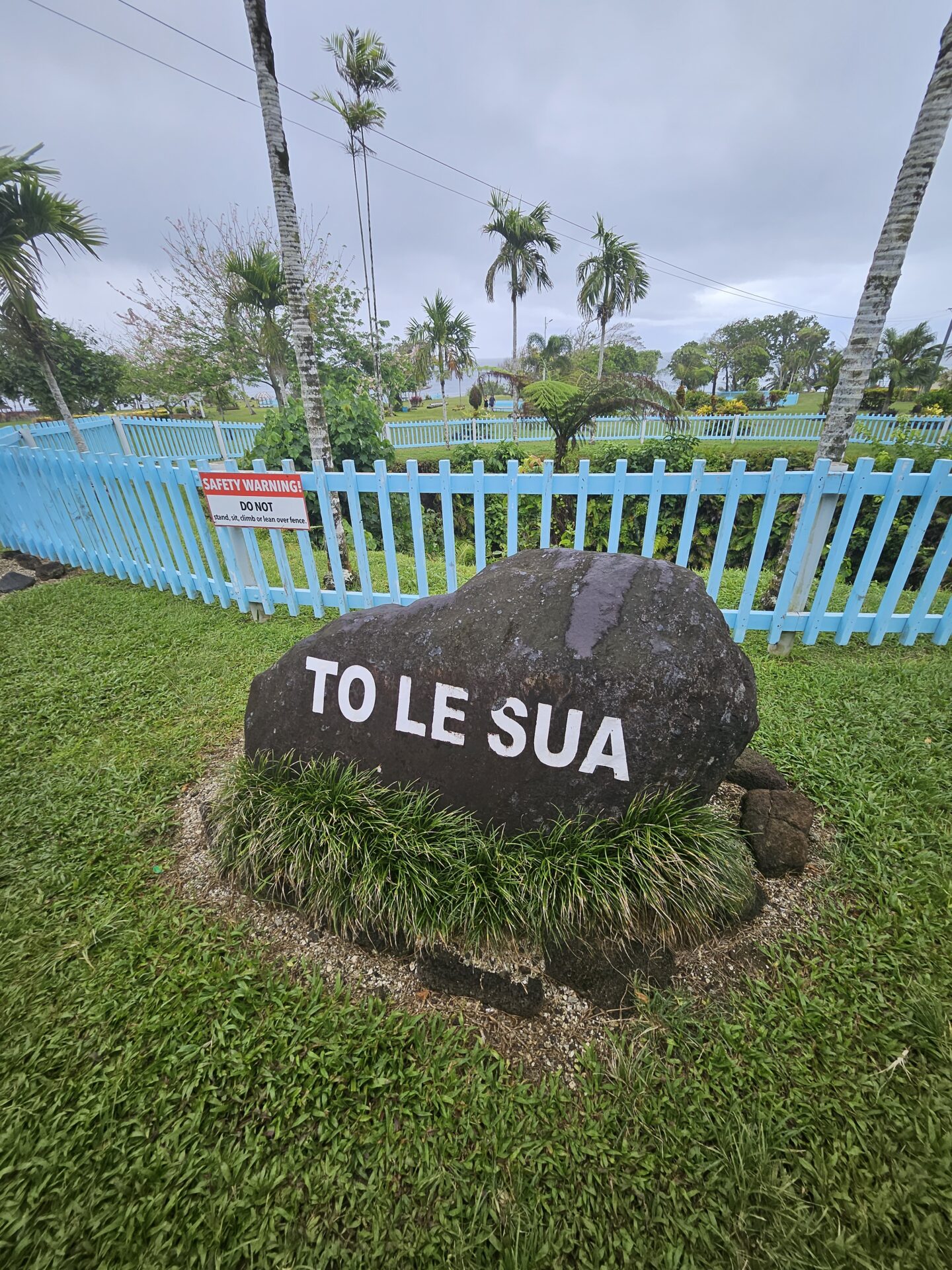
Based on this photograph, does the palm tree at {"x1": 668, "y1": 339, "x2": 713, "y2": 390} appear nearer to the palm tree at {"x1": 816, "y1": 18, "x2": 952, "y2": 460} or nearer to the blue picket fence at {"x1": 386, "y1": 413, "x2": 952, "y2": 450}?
the blue picket fence at {"x1": 386, "y1": 413, "x2": 952, "y2": 450}

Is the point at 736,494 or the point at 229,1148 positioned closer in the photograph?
the point at 229,1148

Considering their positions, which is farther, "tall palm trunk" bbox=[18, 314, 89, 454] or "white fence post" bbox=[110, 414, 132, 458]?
"white fence post" bbox=[110, 414, 132, 458]

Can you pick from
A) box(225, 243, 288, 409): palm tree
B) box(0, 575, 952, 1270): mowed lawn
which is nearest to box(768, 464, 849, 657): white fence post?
box(0, 575, 952, 1270): mowed lawn

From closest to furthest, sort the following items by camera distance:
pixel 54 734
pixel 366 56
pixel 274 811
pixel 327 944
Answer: pixel 327 944, pixel 274 811, pixel 54 734, pixel 366 56

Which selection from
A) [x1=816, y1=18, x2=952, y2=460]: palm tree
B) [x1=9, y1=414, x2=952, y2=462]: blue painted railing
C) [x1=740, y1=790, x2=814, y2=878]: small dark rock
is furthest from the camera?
[x1=9, y1=414, x2=952, y2=462]: blue painted railing

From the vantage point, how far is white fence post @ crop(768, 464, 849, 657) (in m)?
3.54

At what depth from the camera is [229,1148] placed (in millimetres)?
1443

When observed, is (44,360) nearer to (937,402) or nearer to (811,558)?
(811,558)

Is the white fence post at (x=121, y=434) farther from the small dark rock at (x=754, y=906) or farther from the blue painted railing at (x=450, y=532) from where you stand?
the small dark rock at (x=754, y=906)

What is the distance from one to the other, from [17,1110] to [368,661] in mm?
1745

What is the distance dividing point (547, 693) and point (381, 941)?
3.82 feet

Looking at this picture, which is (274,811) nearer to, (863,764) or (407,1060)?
(407,1060)

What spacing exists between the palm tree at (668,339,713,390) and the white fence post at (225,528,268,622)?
40.7 meters

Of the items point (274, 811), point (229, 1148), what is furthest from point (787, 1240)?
point (274, 811)
